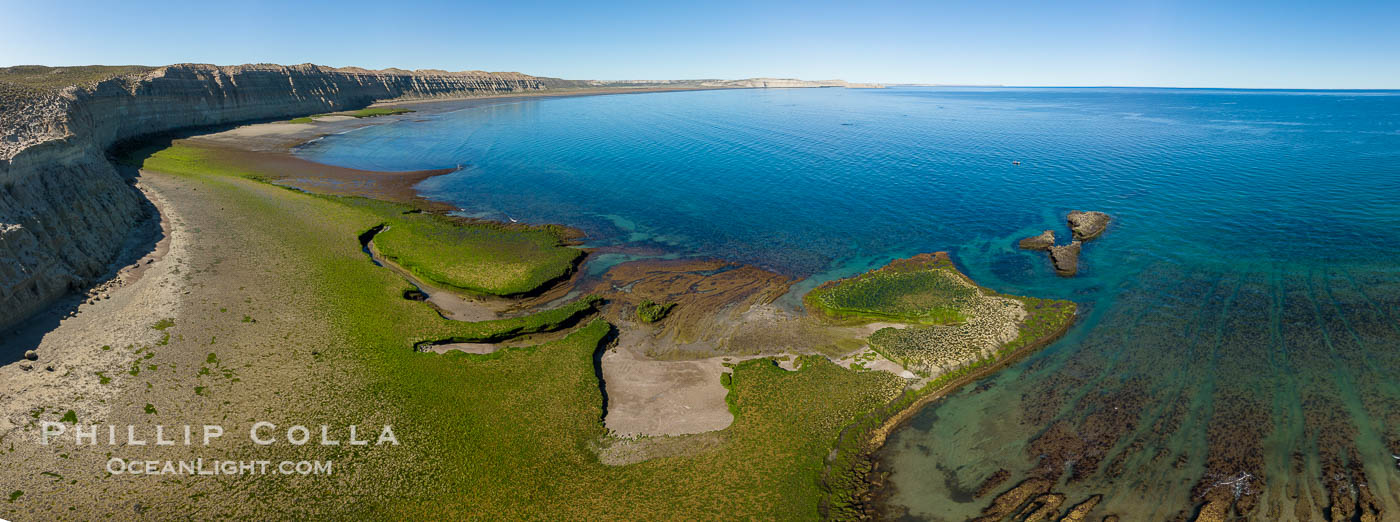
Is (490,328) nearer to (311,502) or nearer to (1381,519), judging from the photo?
(311,502)

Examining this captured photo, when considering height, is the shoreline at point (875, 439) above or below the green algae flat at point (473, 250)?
below

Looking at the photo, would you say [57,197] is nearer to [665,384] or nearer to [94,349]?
[94,349]

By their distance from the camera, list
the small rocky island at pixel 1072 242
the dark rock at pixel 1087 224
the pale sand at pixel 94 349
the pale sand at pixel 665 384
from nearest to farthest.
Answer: the pale sand at pixel 94 349, the pale sand at pixel 665 384, the small rocky island at pixel 1072 242, the dark rock at pixel 1087 224

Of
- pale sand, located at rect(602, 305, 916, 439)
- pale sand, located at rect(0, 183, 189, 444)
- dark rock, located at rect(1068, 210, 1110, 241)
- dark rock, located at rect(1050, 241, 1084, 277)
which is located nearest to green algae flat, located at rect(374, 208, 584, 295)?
pale sand, located at rect(602, 305, 916, 439)

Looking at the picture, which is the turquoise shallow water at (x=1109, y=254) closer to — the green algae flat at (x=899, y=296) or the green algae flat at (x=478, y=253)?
the green algae flat at (x=899, y=296)

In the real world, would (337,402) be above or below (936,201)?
below

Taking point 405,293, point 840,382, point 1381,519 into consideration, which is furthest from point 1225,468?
point 405,293

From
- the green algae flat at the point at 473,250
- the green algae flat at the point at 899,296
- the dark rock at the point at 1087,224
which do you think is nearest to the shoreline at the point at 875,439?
the green algae flat at the point at 899,296

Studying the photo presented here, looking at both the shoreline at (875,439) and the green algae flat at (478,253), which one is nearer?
the shoreline at (875,439)
